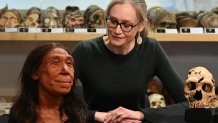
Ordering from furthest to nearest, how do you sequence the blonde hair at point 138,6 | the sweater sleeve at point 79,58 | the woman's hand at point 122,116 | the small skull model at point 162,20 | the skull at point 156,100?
the small skull model at point 162,20 < the skull at point 156,100 < the sweater sleeve at point 79,58 < the blonde hair at point 138,6 < the woman's hand at point 122,116

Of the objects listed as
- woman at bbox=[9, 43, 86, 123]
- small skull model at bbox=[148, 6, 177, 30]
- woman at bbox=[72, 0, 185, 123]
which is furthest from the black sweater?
small skull model at bbox=[148, 6, 177, 30]

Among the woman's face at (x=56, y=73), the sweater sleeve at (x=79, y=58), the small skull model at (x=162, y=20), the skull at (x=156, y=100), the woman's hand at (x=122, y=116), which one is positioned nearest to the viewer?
the woman's face at (x=56, y=73)

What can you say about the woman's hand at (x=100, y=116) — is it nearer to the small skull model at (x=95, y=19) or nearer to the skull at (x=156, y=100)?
the skull at (x=156, y=100)

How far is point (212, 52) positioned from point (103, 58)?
1517mm

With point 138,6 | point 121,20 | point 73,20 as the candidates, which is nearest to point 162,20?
point 73,20

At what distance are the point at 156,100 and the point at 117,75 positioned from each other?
33.4 inches

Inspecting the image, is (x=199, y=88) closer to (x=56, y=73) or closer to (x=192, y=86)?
(x=192, y=86)

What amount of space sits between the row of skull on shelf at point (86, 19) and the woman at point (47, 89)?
4.38 feet

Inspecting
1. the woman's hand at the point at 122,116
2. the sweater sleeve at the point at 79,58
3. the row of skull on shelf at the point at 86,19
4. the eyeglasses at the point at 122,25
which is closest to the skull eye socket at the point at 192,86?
the woman's hand at the point at 122,116

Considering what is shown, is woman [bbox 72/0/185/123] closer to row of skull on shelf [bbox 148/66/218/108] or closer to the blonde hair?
the blonde hair

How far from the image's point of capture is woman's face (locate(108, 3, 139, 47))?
1.72 metres

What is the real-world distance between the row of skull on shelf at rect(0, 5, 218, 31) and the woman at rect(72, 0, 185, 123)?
0.78 meters

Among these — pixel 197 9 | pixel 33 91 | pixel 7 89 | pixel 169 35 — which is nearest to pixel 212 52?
pixel 197 9

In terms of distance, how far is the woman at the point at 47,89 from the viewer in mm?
1329
